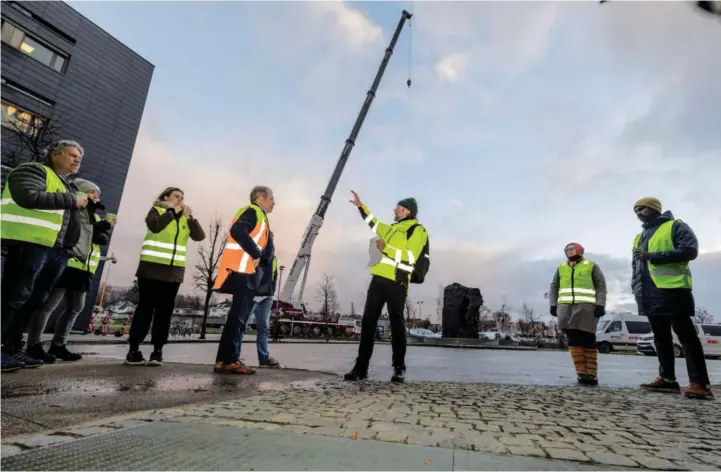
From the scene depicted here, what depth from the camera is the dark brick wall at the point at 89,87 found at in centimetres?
2022

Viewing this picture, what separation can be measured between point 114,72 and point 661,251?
94.7 feet

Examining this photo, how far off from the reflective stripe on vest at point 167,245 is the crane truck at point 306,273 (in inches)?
855

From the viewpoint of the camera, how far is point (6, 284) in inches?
118

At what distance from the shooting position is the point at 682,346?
4.21 metres

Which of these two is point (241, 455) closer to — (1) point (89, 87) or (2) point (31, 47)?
(2) point (31, 47)

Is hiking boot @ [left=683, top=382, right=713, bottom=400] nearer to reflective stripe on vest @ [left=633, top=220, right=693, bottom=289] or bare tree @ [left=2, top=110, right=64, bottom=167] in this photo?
reflective stripe on vest @ [left=633, top=220, right=693, bottom=289]

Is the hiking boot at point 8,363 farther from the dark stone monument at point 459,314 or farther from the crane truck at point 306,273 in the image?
the dark stone monument at point 459,314

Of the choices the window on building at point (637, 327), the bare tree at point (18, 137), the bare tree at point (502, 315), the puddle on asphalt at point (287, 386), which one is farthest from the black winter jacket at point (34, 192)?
the bare tree at point (502, 315)

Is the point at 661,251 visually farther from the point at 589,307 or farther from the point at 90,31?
the point at 90,31

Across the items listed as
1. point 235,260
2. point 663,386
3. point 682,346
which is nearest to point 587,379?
point 663,386

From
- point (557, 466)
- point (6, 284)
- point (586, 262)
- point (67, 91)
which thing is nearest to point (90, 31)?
point (67, 91)

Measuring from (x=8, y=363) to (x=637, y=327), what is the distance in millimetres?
27580

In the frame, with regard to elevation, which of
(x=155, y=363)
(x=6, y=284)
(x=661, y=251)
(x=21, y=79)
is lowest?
(x=155, y=363)

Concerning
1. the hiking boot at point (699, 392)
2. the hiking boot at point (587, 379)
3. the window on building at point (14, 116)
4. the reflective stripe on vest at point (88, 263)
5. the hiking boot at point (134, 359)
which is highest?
the window on building at point (14, 116)
